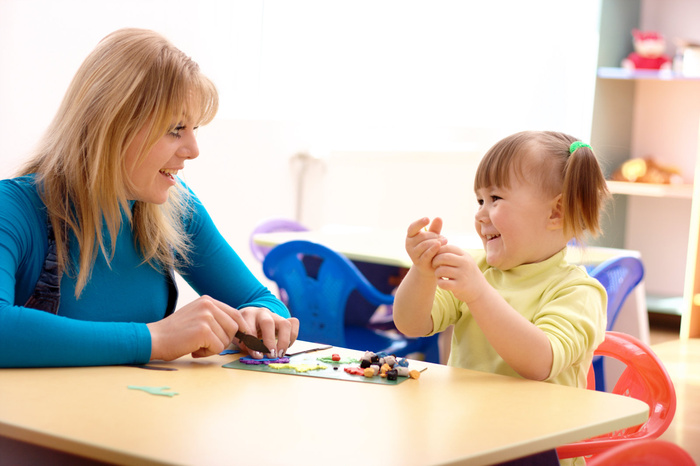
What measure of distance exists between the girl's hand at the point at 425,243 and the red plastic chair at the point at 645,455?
1.75 ft

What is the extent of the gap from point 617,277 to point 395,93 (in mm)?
3260

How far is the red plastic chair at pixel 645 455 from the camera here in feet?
2.72

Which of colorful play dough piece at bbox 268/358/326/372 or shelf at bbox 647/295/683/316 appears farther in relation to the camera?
shelf at bbox 647/295/683/316

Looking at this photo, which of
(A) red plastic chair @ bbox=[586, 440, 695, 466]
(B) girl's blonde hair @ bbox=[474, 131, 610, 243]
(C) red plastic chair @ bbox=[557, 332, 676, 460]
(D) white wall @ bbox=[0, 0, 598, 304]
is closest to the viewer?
(A) red plastic chair @ bbox=[586, 440, 695, 466]

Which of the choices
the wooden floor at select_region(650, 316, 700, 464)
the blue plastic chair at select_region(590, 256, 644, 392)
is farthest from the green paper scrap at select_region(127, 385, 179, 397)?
the wooden floor at select_region(650, 316, 700, 464)

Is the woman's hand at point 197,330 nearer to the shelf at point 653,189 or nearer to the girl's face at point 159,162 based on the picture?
the girl's face at point 159,162

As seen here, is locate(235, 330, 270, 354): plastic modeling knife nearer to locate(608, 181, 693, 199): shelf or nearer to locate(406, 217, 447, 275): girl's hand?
locate(406, 217, 447, 275): girl's hand

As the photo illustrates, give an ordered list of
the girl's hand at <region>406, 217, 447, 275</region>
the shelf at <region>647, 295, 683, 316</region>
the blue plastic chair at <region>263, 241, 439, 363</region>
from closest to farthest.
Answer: the girl's hand at <region>406, 217, 447, 275</region> → the blue plastic chair at <region>263, 241, 439, 363</region> → the shelf at <region>647, 295, 683, 316</region>

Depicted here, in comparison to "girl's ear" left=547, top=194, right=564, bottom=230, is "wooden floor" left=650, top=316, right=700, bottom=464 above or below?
below

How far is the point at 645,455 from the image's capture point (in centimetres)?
85

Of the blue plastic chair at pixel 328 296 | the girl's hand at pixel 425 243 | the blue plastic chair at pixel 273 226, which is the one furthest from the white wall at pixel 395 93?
the girl's hand at pixel 425 243

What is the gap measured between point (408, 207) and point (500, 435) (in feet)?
14.7

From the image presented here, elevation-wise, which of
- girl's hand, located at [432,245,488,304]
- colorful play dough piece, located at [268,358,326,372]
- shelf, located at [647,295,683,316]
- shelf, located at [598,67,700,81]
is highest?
shelf, located at [598,67,700,81]

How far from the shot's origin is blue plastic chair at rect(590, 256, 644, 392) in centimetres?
248
